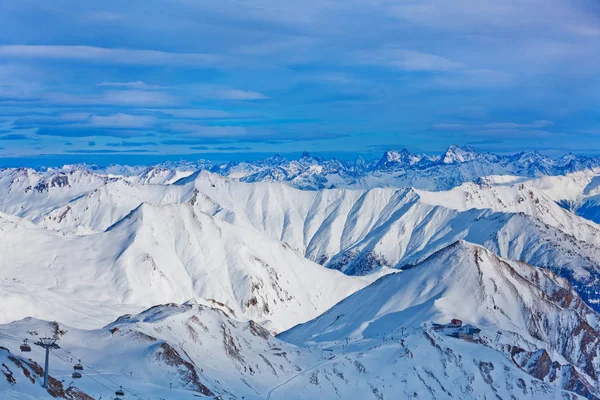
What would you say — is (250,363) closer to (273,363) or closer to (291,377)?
(273,363)

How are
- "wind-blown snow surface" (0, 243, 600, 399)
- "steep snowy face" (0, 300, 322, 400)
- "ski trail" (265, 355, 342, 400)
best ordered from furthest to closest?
1. "ski trail" (265, 355, 342, 400)
2. "wind-blown snow surface" (0, 243, 600, 399)
3. "steep snowy face" (0, 300, 322, 400)

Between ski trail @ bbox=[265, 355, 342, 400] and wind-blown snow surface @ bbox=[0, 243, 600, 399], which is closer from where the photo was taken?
wind-blown snow surface @ bbox=[0, 243, 600, 399]

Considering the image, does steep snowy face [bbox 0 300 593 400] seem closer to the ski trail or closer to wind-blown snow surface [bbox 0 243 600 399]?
wind-blown snow surface [bbox 0 243 600 399]

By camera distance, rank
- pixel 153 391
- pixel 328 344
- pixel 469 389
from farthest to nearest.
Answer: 1. pixel 328 344
2. pixel 469 389
3. pixel 153 391

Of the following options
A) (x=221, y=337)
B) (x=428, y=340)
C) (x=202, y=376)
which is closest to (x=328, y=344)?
(x=428, y=340)

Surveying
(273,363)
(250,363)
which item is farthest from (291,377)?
(250,363)

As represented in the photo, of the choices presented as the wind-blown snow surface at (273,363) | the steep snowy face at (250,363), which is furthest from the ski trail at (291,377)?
the steep snowy face at (250,363)

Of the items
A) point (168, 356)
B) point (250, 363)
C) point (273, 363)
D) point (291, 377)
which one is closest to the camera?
point (168, 356)

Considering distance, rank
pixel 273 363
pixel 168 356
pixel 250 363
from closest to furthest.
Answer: pixel 168 356, pixel 250 363, pixel 273 363

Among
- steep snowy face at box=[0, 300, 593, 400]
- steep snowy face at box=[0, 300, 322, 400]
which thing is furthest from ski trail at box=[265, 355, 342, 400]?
steep snowy face at box=[0, 300, 322, 400]

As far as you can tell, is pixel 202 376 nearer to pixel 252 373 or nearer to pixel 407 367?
pixel 252 373

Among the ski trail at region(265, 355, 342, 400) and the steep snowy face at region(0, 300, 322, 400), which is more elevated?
the steep snowy face at region(0, 300, 322, 400)
